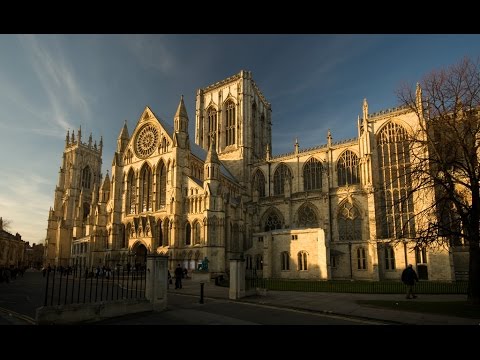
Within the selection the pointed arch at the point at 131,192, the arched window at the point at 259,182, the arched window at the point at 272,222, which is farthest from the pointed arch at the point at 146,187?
the arched window at the point at 259,182

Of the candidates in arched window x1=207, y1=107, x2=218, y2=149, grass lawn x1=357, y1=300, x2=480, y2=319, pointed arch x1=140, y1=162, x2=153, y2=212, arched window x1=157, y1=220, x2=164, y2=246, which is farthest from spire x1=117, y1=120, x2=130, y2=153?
grass lawn x1=357, y1=300, x2=480, y2=319

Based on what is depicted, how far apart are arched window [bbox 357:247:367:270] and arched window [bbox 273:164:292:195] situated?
634 inches

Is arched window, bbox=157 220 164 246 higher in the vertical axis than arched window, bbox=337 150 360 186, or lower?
lower

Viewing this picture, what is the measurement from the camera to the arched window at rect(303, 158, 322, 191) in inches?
1909

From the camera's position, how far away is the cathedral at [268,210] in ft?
121

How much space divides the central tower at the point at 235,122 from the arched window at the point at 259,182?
163 cm

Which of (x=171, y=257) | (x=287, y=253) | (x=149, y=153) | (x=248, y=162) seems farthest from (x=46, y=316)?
(x=248, y=162)

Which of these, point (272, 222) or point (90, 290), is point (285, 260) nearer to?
point (272, 222)

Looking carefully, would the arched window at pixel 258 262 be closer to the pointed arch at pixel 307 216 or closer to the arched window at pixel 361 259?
the pointed arch at pixel 307 216

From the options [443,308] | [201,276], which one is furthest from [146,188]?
[443,308]

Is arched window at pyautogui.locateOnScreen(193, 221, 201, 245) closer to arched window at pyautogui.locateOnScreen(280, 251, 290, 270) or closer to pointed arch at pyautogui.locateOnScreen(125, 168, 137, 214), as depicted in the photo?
arched window at pyautogui.locateOnScreen(280, 251, 290, 270)
